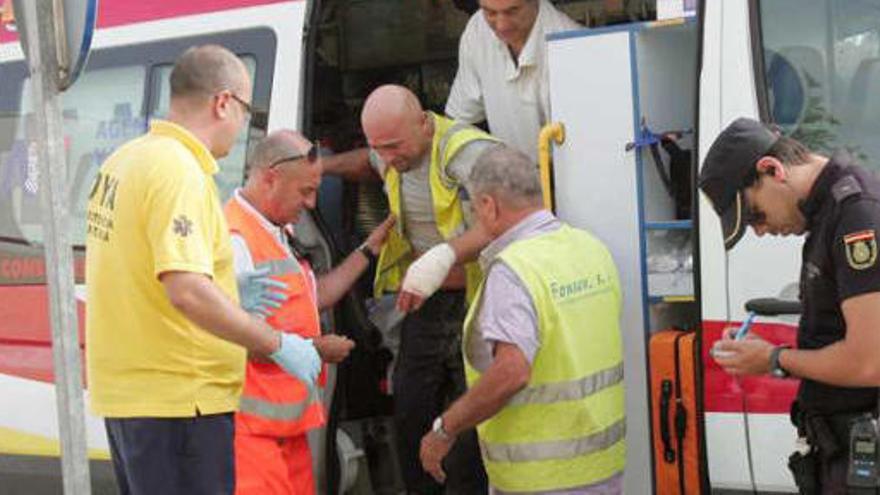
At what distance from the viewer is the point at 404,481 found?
435 cm

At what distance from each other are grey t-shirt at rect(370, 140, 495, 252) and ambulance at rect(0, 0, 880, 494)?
293mm

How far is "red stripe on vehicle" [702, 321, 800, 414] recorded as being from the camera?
3.20 metres

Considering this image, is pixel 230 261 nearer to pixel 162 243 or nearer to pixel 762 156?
pixel 162 243

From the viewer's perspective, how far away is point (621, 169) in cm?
345

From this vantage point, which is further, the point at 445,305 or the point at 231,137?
the point at 445,305

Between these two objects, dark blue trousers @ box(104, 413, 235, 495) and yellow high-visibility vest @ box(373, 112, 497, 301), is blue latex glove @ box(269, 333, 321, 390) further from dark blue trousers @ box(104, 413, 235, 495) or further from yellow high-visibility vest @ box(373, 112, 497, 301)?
yellow high-visibility vest @ box(373, 112, 497, 301)

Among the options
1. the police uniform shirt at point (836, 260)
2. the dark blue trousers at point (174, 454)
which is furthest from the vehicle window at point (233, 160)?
the police uniform shirt at point (836, 260)

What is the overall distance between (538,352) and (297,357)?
2.04ft

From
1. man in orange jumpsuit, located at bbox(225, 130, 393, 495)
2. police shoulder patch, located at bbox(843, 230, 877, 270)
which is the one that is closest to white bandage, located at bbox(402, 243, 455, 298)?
man in orange jumpsuit, located at bbox(225, 130, 393, 495)

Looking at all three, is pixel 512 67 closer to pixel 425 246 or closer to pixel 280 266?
pixel 425 246

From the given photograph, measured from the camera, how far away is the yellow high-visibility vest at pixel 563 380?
321cm

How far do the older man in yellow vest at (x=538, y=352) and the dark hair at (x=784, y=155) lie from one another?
67 centimetres

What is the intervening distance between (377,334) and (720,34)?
70.7 inches

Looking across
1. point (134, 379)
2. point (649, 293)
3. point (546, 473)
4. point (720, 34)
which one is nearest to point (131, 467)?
point (134, 379)
